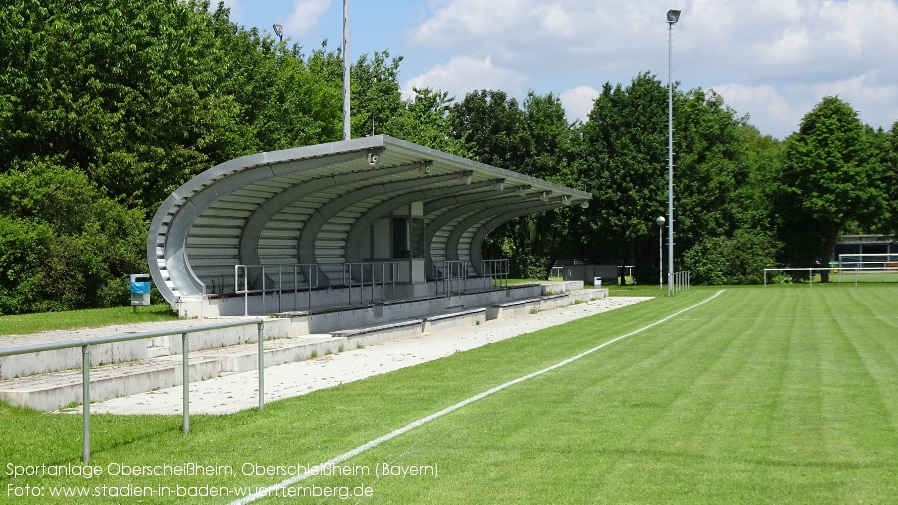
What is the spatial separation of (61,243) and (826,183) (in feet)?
146

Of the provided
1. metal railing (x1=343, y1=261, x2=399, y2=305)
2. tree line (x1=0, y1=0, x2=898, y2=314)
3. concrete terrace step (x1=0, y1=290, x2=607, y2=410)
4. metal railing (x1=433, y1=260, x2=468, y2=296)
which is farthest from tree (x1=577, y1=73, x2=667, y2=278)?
concrete terrace step (x1=0, y1=290, x2=607, y2=410)

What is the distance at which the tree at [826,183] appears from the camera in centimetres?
5431

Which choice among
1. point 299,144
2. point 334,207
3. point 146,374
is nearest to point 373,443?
point 146,374

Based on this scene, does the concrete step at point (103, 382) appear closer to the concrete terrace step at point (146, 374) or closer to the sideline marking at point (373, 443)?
the concrete terrace step at point (146, 374)

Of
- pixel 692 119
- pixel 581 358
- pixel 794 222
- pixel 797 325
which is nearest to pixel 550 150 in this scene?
pixel 692 119

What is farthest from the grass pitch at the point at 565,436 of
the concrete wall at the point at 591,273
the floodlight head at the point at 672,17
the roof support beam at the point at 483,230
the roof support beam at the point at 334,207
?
the concrete wall at the point at 591,273

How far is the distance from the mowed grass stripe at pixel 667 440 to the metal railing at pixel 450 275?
15922 mm

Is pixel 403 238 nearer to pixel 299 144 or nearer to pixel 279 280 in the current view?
pixel 279 280

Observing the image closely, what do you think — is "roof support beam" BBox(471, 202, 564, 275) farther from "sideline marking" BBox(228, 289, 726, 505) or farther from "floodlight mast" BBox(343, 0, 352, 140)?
"sideline marking" BBox(228, 289, 726, 505)

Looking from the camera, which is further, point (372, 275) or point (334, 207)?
point (372, 275)

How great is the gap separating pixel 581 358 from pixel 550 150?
41.4m

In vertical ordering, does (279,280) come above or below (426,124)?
below

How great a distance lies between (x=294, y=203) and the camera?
2191 centimetres

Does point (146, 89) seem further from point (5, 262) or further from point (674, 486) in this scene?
point (674, 486)
